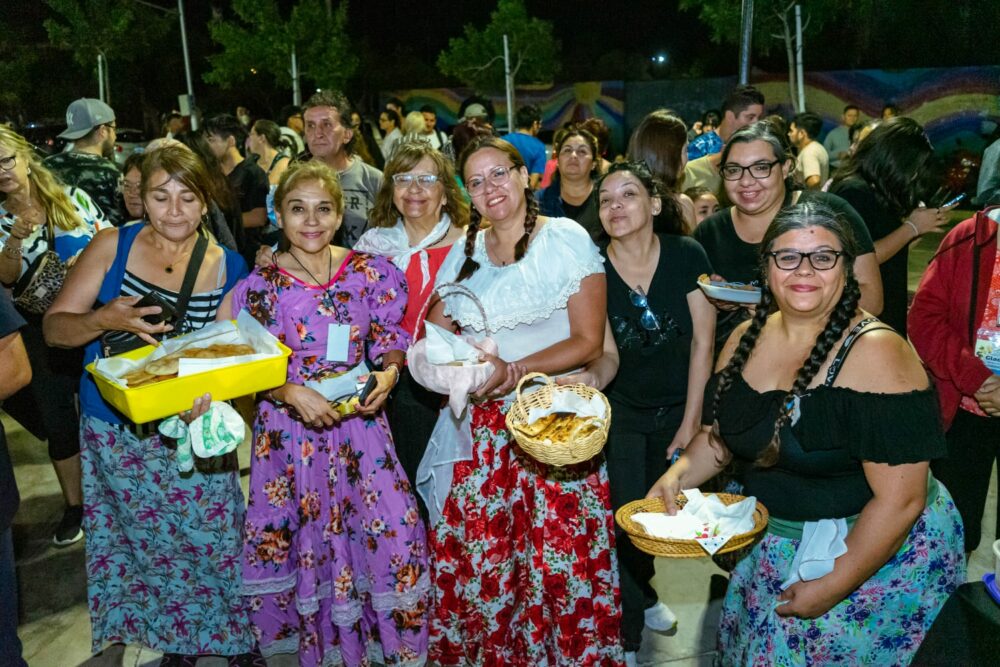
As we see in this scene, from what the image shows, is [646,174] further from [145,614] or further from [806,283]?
[145,614]

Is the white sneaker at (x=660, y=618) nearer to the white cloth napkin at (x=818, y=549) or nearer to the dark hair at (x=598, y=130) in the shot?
the white cloth napkin at (x=818, y=549)

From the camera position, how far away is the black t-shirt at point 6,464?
7.04 ft

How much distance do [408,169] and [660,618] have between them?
7.67 feet

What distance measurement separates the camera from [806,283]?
2146mm

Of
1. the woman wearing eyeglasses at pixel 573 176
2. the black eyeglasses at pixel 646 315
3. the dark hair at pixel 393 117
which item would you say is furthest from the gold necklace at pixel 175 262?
the dark hair at pixel 393 117

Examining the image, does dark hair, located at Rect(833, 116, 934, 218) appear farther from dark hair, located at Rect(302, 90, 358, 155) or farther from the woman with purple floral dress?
dark hair, located at Rect(302, 90, 358, 155)

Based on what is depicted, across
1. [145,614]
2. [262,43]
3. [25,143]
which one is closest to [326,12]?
[262,43]

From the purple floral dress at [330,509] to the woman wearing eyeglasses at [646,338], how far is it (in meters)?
0.87

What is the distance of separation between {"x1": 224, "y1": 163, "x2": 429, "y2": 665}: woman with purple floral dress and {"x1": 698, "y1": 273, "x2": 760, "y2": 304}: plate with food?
4.04 ft

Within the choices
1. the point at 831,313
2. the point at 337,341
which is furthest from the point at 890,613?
the point at 337,341

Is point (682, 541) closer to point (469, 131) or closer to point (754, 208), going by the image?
point (754, 208)

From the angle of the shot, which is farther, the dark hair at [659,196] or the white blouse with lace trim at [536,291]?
the dark hair at [659,196]

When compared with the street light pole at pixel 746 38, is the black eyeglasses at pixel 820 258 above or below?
below

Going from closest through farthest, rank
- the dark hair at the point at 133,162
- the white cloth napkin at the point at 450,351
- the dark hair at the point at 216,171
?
the white cloth napkin at the point at 450,351
the dark hair at the point at 133,162
the dark hair at the point at 216,171
